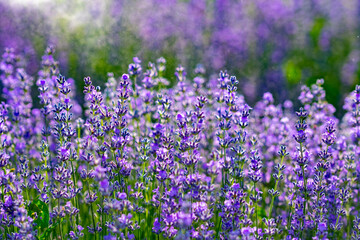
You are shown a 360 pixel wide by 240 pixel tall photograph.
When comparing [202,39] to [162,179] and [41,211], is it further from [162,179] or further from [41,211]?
[162,179]

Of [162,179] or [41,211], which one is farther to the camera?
[41,211]

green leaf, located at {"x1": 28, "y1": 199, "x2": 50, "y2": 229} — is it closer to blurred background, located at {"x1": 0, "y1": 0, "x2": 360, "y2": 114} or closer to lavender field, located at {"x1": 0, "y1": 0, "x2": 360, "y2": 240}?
lavender field, located at {"x1": 0, "y1": 0, "x2": 360, "y2": 240}

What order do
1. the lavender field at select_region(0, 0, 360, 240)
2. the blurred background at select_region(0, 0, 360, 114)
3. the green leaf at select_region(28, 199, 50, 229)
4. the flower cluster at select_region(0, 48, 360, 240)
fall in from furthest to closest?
the blurred background at select_region(0, 0, 360, 114) → the green leaf at select_region(28, 199, 50, 229) → the lavender field at select_region(0, 0, 360, 240) → the flower cluster at select_region(0, 48, 360, 240)

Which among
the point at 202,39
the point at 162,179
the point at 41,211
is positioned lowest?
the point at 41,211

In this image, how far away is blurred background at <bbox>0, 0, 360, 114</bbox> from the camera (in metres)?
8.27

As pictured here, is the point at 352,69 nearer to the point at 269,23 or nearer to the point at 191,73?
the point at 269,23

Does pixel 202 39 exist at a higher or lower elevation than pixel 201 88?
higher

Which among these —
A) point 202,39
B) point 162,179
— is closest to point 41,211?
point 162,179

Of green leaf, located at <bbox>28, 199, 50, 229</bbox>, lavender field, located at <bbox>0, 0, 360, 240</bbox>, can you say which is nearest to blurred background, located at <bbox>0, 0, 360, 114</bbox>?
lavender field, located at <bbox>0, 0, 360, 240</bbox>

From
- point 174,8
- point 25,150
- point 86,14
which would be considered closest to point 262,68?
point 174,8

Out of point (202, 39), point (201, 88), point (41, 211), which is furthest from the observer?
point (202, 39)

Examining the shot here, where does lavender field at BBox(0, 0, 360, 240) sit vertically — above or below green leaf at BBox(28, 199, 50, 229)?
above

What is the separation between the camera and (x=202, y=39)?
9086mm

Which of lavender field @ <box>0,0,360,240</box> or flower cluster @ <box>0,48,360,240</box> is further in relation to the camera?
lavender field @ <box>0,0,360,240</box>
